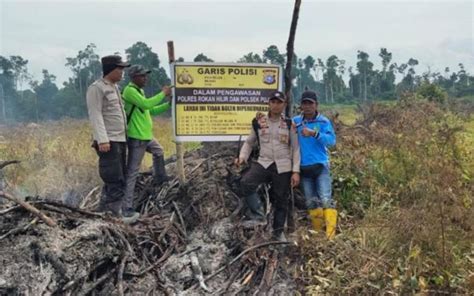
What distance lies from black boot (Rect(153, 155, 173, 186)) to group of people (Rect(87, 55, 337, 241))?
2.17 feet

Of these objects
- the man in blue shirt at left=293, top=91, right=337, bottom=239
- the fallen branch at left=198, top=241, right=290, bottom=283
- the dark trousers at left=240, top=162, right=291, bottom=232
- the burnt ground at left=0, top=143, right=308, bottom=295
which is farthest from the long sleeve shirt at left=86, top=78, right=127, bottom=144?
the man in blue shirt at left=293, top=91, right=337, bottom=239

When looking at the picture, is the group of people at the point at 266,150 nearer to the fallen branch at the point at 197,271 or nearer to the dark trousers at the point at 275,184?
the dark trousers at the point at 275,184

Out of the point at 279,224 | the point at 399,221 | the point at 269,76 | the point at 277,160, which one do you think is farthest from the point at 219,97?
the point at 399,221

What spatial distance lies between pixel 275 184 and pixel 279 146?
0.41 m

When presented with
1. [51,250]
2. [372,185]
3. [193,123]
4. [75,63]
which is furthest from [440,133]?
[75,63]

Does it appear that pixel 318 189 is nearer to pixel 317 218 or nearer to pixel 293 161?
pixel 317 218

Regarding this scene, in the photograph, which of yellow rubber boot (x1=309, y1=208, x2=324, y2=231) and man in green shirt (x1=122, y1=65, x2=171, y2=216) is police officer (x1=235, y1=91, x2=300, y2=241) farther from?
man in green shirt (x1=122, y1=65, x2=171, y2=216)

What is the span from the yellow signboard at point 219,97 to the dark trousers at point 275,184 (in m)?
0.97

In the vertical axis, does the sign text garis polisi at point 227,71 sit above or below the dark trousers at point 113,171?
above

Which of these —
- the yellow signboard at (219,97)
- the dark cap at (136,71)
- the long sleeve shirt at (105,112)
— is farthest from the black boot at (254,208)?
the dark cap at (136,71)

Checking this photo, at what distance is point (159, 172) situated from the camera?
6.35 m

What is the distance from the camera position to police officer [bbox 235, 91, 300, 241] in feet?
17.1

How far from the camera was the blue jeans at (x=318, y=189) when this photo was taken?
17.4ft

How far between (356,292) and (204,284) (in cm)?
137
